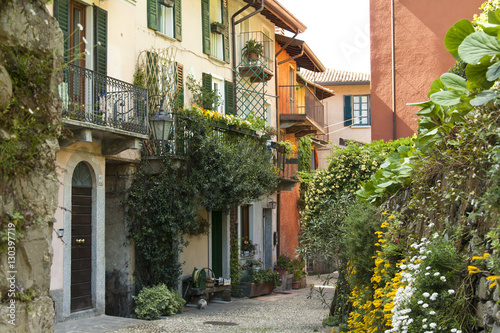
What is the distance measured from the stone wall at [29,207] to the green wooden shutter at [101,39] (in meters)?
8.86

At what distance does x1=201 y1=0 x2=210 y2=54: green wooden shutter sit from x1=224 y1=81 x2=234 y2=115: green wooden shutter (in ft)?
4.65

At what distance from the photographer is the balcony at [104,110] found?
11.2 m

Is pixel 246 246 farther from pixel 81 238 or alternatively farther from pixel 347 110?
pixel 347 110

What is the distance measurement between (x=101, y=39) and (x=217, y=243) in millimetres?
7440

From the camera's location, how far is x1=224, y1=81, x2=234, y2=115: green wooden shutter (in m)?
18.5

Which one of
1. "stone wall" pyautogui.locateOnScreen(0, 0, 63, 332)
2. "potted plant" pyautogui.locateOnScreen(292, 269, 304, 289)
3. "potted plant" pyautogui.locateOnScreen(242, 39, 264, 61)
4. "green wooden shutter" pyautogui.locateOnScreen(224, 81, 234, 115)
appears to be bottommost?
"potted plant" pyautogui.locateOnScreen(292, 269, 304, 289)

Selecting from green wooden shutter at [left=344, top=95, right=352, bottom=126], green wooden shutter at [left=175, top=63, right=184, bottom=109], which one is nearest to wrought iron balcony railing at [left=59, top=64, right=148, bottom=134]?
green wooden shutter at [left=175, top=63, right=184, bottom=109]

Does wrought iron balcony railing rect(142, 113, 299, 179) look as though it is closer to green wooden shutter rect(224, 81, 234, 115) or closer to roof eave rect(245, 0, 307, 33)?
green wooden shutter rect(224, 81, 234, 115)

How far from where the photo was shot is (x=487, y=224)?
5180mm

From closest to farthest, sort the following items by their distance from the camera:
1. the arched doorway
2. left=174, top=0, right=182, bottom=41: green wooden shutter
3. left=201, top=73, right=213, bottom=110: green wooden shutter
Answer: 1. the arched doorway
2. left=174, top=0, right=182, bottom=41: green wooden shutter
3. left=201, top=73, right=213, bottom=110: green wooden shutter

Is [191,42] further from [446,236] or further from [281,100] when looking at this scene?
[446,236]

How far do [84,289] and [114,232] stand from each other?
1.82m

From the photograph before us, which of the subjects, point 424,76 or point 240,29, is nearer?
point 424,76

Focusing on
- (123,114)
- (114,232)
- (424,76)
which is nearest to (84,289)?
(114,232)
